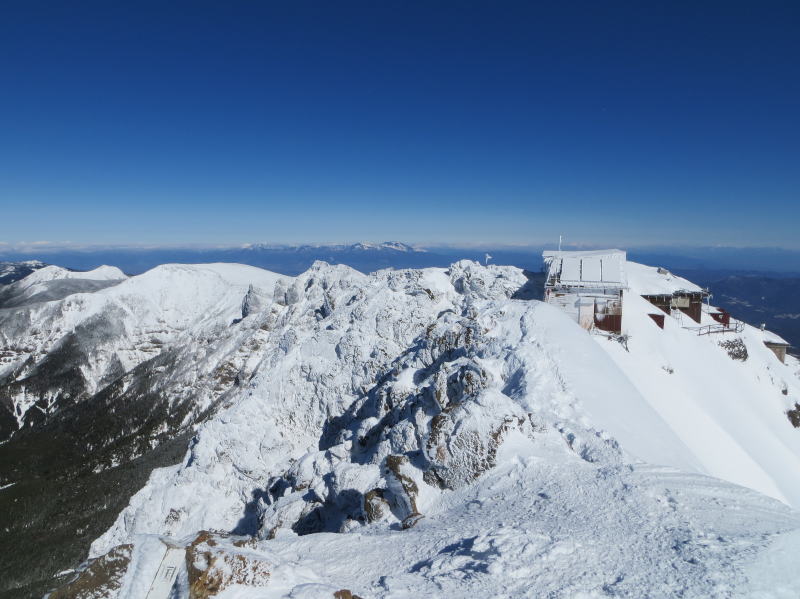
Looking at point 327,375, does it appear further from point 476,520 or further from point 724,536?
point 724,536

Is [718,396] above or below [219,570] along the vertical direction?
below

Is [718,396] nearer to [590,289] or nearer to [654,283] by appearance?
[590,289]

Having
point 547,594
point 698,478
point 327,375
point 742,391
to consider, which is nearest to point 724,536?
point 698,478

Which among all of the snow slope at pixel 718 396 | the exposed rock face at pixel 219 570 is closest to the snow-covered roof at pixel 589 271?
the snow slope at pixel 718 396

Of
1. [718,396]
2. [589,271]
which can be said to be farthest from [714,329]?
[589,271]

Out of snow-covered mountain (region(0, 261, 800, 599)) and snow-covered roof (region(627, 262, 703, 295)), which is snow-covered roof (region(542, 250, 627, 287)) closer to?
snow-covered mountain (region(0, 261, 800, 599))

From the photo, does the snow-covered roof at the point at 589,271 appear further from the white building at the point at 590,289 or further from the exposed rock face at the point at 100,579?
the exposed rock face at the point at 100,579
